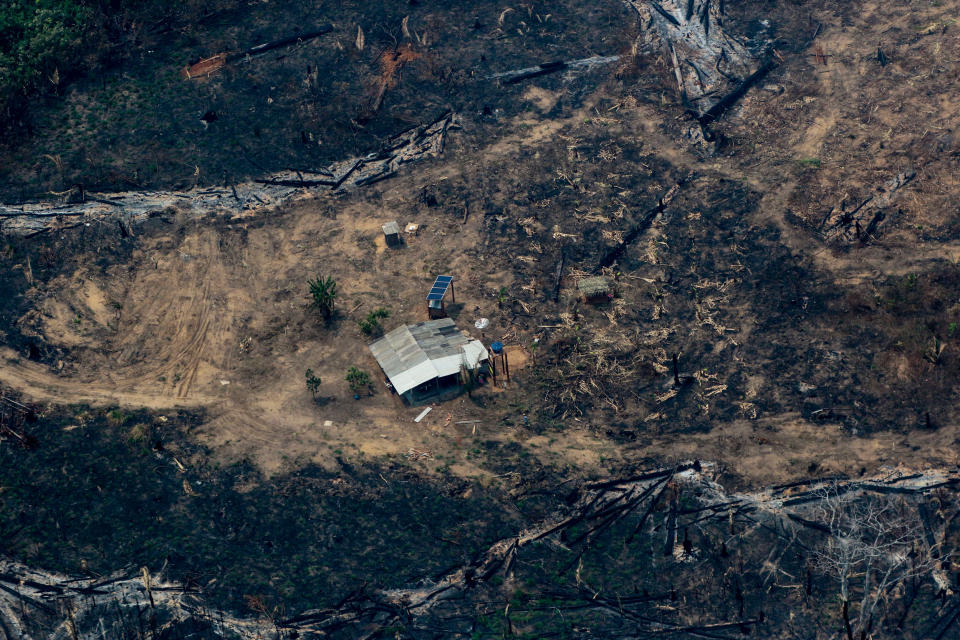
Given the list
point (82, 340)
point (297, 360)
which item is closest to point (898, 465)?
point (297, 360)

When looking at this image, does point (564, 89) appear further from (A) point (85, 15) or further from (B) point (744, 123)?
(A) point (85, 15)

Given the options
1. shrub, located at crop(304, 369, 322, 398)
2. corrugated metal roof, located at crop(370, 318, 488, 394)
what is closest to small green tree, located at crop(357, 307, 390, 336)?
corrugated metal roof, located at crop(370, 318, 488, 394)

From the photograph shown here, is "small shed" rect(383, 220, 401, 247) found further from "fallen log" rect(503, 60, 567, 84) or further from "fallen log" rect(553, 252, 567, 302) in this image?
"fallen log" rect(503, 60, 567, 84)

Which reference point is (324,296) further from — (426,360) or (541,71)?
(541,71)

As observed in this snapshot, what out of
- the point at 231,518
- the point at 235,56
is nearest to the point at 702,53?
the point at 235,56

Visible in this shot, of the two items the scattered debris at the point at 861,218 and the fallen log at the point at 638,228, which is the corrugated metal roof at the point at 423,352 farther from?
the scattered debris at the point at 861,218
